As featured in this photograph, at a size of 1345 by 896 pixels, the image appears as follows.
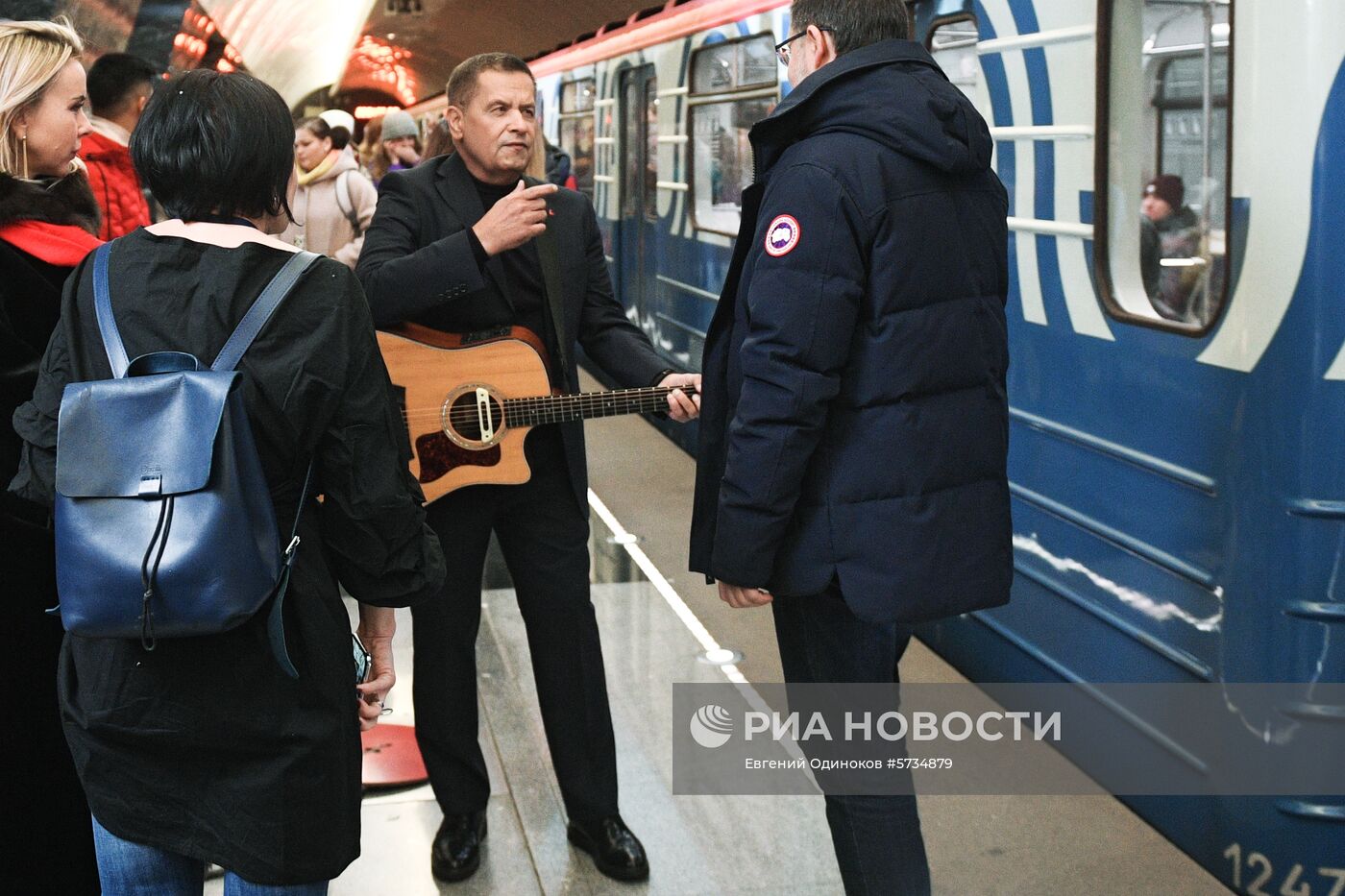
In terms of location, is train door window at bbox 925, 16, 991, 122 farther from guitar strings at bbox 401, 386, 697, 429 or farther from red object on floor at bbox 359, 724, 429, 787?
red object on floor at bbox 359, 724, 429, 787

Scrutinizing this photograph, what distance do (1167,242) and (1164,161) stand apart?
0.19 meters

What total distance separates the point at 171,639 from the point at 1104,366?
2465 mm

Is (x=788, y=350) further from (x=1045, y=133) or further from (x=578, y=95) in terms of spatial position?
(x=578, y=95)

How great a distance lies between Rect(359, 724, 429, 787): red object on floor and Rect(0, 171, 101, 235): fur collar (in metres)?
1.70

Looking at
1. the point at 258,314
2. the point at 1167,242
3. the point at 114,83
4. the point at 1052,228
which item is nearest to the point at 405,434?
the point at 258,314

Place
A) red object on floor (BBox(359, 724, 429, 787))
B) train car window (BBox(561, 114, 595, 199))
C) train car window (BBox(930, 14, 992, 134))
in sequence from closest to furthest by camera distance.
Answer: red object on floor (BBox(359, 724, 429, 787))
train car window (BBox(930, 14, 992, 134))
train car window (BBox(561, 114, 595, 199))

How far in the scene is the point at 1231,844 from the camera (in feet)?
10.4

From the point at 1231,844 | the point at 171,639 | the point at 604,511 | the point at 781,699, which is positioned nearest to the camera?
the point at 171,639

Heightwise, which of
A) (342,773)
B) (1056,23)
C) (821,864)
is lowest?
(821,864)

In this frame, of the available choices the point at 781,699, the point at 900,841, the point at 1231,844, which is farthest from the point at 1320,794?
the point at 781,699

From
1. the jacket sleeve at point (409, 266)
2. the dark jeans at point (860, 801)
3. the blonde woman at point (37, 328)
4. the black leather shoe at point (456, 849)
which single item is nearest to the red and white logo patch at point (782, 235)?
the dark jeans at point (860, 801)

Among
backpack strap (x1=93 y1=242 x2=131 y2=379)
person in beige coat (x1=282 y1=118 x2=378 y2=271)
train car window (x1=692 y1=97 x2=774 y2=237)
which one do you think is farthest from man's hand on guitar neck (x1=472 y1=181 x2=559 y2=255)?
train car window (x1=692 y1=97 x2=774 y2=237)

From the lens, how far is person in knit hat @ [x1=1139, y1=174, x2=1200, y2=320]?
10.8ft

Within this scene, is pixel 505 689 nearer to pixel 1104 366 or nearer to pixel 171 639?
pixel 1104 366
